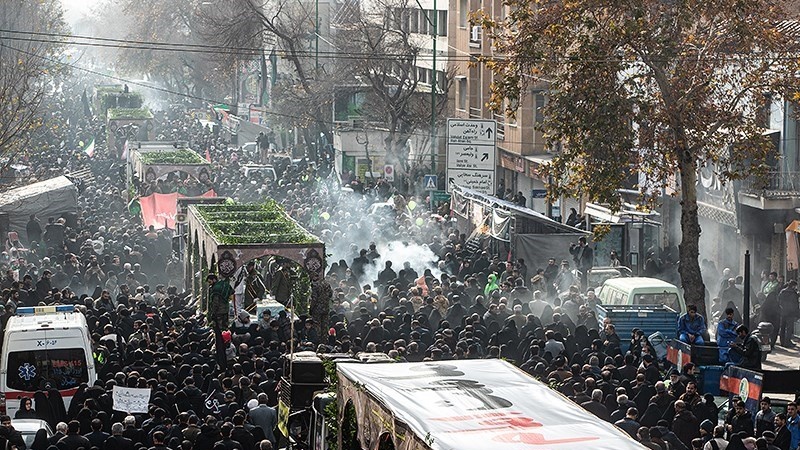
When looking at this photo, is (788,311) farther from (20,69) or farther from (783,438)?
(20,69)

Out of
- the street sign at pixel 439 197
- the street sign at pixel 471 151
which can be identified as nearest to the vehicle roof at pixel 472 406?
the street sign at pixel 471 151

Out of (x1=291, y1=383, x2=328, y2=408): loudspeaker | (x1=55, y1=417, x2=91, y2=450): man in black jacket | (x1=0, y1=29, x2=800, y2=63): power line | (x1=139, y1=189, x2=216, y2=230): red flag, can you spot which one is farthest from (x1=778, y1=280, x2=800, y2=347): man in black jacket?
(x1=139, y1=189, x2=216, y2=230): red flag

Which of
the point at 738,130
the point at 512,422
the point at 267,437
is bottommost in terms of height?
the point at 267,437

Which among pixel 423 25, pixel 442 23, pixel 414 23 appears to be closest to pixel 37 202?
pixel 442 23

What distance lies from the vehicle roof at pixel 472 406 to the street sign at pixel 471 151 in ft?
69.2

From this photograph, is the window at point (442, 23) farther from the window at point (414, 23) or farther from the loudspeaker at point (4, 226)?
the loudspeaker at point (4, 226)

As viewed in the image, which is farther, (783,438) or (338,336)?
(338,336)

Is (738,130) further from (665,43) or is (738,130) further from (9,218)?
(9,218)

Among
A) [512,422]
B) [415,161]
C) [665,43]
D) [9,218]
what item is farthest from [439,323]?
[415,161]

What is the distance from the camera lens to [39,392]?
17.3m

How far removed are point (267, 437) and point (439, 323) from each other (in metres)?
6.55

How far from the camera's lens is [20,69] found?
38375 millimetres

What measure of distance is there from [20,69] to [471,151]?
13.3m

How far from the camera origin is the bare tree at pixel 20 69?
112 feet
